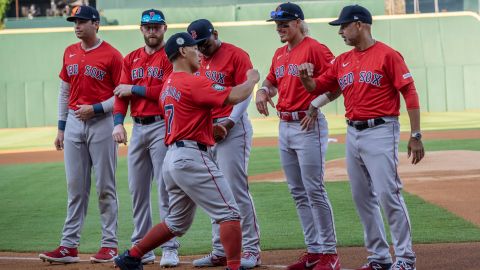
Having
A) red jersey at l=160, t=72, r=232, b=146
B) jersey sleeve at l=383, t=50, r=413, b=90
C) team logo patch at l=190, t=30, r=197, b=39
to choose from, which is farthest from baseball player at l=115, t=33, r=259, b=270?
jersey sleeve at l=383, t=50, r=413, b=90

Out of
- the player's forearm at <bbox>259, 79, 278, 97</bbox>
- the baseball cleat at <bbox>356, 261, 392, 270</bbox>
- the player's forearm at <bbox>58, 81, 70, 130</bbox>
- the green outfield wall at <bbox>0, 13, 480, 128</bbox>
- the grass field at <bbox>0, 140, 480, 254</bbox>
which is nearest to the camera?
the baseball cleat at <bbox>356, 261, 392, 270</bbox>

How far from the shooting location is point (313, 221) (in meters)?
7.16

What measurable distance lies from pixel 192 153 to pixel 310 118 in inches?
45.9

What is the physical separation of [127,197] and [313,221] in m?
5.80

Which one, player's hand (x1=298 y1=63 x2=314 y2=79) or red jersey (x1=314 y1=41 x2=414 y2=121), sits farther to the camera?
Result: player's hand (x1=298 y1=63 x2=314 y2=79)

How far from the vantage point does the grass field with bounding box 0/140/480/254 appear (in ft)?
28.2

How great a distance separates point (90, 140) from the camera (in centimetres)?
769

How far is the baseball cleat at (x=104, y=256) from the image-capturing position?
7.50 metres

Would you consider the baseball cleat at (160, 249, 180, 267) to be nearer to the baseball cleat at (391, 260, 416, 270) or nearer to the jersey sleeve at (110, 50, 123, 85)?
the jersey sleeve at (110, 50, 123, 85)

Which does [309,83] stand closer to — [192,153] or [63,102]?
[192,153]

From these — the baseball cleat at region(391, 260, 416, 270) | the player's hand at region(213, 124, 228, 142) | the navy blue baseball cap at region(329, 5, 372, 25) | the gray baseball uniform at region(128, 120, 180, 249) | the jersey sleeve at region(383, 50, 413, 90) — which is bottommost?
the baseball cleat at region(391, 260, 416, 270)

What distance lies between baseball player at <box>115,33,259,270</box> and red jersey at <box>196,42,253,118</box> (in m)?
0.95

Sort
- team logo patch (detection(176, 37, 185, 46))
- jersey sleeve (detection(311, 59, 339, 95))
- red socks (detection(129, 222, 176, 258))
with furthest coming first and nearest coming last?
jersey sleeve (detection(311, 59, 339, 95))
red socks (detection(129, 222, 176, 258))
team logo patch (detection(176, 37, 185, 46))

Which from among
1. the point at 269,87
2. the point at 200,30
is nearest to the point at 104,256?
the point at 269,87
